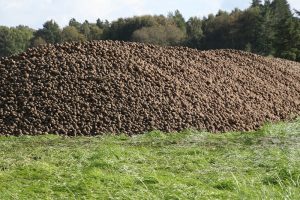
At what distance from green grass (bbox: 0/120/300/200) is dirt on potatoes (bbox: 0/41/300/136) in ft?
2.59

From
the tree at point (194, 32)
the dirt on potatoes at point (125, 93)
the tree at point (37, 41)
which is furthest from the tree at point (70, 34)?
the dirt on potatoes at point (125, 93)

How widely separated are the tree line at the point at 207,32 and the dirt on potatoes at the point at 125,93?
16995 millimetres

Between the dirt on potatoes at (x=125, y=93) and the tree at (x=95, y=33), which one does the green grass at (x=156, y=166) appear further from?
the tree at (x=95, y=33)

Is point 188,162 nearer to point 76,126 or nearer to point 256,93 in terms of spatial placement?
point 76,126

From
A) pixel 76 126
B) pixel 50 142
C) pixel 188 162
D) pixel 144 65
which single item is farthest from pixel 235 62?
pixel 188 162

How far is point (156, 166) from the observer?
713 centimetres

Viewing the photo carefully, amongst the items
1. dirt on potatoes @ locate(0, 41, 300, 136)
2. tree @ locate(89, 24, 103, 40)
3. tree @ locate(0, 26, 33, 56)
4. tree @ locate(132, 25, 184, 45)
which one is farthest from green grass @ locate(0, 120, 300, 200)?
tree @ locate(0, 26, 33, 56)

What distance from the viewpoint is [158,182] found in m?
5.79

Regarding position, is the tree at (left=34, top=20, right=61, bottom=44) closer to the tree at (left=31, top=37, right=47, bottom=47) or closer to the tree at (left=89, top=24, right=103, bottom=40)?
the tree at (left=31, top=37, right=47, bottom=47)

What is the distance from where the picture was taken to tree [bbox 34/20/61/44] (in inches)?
2722

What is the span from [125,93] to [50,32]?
197ft

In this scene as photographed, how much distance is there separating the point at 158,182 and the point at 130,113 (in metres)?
5.48

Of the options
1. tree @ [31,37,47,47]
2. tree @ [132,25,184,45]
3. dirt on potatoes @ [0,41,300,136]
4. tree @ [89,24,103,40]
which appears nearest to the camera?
dirt on potatoes @ [0,41,300,136]

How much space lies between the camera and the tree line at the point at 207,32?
32.7 meters
